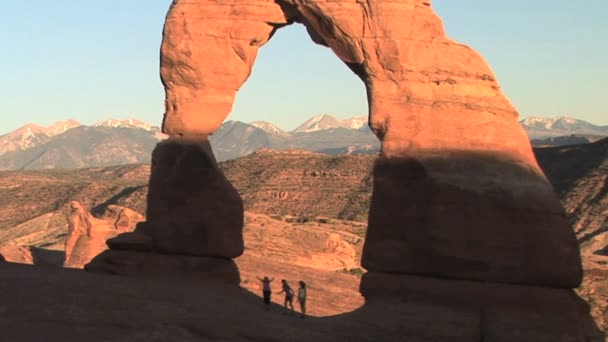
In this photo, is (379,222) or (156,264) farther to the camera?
(156,264)

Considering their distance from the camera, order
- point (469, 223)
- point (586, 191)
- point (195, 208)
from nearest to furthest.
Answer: point (469, 223), point (195, 208), point (586, 191)

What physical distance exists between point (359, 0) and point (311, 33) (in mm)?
2271

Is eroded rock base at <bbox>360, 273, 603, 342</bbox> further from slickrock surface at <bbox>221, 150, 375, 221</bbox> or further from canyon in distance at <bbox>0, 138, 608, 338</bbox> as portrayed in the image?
slickrock surface at <bbox>221, 150, 375, 221</bbox>

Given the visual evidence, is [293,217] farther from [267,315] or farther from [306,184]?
[267,315]

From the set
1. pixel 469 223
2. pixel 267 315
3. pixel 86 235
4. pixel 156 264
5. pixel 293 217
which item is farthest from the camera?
pixel 293 217

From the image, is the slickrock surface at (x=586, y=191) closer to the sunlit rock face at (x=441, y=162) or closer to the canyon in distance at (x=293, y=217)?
the canyon in distance at (x=293, y=217)

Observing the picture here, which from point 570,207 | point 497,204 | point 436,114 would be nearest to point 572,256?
point 497,204

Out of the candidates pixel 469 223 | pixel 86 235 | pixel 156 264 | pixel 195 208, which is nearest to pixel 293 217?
pixel 86 235

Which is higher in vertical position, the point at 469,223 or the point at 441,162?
the point at 441,162

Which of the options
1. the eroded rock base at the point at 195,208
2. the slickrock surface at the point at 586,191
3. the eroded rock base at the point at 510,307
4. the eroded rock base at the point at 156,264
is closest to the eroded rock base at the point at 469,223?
the eroded rock base at the point at 510,307

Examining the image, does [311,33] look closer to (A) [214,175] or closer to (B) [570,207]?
(A) [214,175]

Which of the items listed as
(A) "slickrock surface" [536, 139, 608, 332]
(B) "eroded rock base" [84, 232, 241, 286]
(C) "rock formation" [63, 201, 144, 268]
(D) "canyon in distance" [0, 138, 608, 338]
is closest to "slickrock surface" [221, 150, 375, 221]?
(D) "canyon in distance" [0, 138, 608, 338]

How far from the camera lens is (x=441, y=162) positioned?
65.1ft

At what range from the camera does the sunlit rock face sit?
1894cm
